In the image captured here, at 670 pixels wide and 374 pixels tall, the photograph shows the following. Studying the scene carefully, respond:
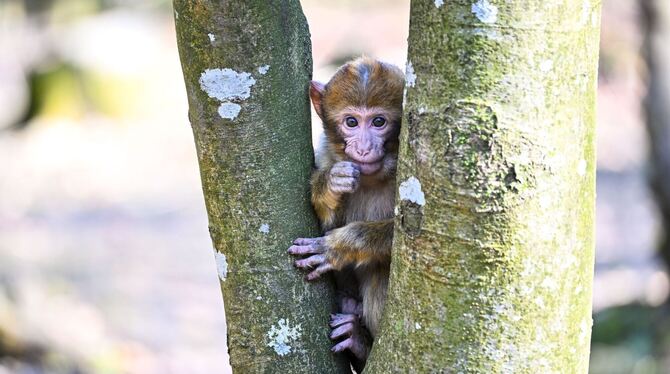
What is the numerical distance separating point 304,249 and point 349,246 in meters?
0.53

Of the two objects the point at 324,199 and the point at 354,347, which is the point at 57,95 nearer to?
the point at 324,199

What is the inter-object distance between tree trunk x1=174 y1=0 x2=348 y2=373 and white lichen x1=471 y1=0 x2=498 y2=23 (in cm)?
75

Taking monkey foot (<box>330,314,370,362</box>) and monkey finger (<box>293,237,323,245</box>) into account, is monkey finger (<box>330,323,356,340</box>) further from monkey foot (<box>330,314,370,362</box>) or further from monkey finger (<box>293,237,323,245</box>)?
monkey finger (<box>293,237,323,245</box>)

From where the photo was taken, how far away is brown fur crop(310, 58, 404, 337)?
328 cm

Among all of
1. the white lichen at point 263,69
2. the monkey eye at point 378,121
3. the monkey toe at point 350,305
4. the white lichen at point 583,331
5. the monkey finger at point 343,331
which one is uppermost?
the white lichen at point 263,69

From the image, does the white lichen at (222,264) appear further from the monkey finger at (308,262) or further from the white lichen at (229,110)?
the white lichen at (229,110)

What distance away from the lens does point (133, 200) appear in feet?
43.7

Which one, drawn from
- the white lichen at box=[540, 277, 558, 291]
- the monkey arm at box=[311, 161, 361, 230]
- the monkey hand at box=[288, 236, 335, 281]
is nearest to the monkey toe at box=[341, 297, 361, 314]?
the monkey arm at box=[311, 161, 361, 230]

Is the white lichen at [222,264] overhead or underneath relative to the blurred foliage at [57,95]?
underneath

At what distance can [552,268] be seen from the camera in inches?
81.3

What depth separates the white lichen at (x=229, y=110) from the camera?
254 cm

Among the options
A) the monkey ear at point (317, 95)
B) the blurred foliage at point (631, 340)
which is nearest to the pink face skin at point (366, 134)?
the monkey ear at point (317, 95)

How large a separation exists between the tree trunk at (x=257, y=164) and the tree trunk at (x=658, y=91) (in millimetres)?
5368

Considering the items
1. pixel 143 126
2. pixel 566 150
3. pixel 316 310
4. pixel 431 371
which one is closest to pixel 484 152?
pixel 566 150
